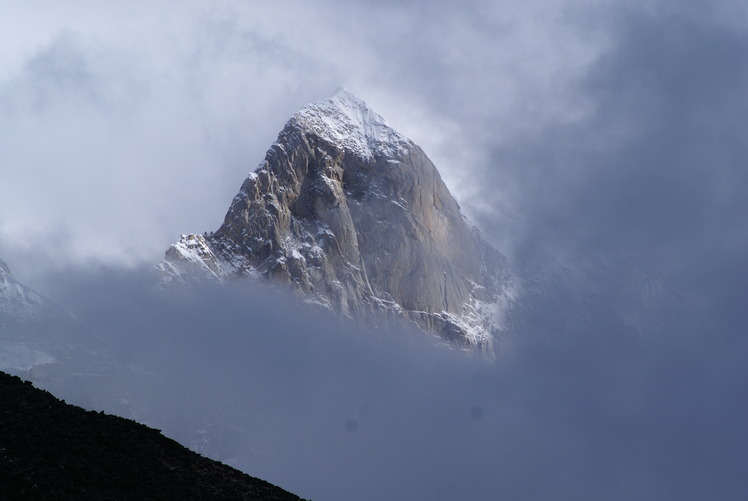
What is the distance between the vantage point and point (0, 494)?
197 feet

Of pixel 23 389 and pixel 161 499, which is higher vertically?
pixel 23 389

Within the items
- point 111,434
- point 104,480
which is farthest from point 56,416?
point 104,480

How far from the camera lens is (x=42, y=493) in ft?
205

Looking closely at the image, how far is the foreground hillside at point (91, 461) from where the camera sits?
64875 millimetres

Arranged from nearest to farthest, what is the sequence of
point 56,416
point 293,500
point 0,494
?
point 0,494
point 56,416
point 293,500

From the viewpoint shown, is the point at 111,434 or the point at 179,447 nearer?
the point at 111,434

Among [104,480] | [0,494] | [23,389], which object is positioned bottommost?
[0,494]

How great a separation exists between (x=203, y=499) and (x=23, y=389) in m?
17.7

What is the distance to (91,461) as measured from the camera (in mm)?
70625

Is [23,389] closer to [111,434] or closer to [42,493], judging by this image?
[111,434]

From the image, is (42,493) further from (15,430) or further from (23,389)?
(23,389)

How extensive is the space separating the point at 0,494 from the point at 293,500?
26.0 meters

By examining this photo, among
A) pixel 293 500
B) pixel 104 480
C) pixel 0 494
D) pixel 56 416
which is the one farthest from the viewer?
pixel 293 500

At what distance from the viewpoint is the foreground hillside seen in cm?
6488
